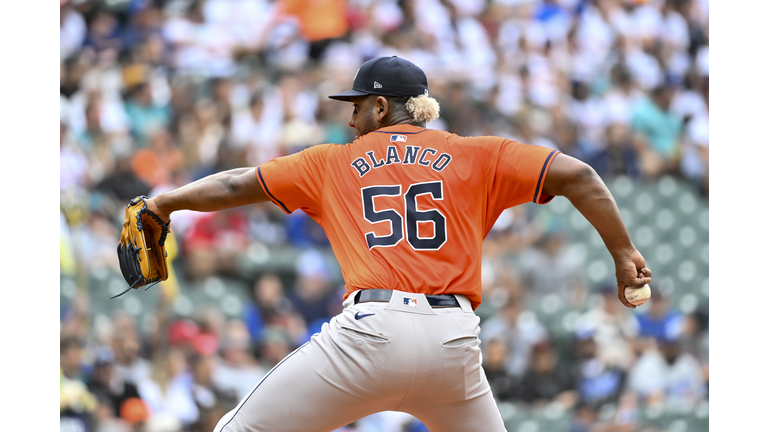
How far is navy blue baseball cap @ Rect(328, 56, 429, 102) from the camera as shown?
2852 millimetres

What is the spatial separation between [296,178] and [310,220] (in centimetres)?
345

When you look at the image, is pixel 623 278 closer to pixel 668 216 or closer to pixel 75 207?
pixel 668 216

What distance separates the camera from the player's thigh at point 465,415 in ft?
8.41

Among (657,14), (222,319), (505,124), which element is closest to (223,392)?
(222,319)

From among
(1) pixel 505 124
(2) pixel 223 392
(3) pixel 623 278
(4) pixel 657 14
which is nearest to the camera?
(3) pixel 623 278

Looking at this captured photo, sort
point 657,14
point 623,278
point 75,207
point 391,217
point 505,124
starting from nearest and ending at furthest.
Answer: point 391,217
point 623,278
point 75,207
point 505,124
point 657,14

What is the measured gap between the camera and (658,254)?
270 inches

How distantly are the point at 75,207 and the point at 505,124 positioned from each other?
4.01 meters

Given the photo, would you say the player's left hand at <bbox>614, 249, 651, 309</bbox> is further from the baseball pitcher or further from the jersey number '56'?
the jersey number '56'

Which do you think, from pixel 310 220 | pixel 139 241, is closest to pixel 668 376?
pixel 310 220

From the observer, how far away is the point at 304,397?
8.02 feet

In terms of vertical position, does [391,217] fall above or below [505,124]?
below

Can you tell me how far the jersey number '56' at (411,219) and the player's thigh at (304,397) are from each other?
0.43 meters

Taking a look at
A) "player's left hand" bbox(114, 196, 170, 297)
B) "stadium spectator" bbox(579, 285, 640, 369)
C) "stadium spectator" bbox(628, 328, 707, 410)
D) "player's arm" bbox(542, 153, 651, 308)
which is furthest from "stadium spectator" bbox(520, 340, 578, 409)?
"player's left hand" bbox(114, 196, 170, 297)
